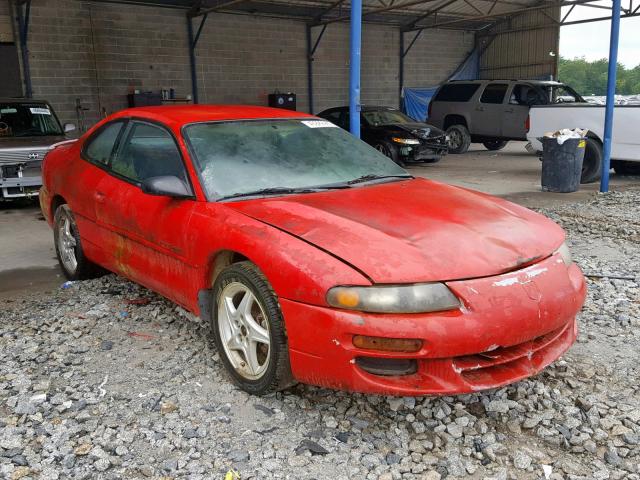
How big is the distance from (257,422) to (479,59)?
24.4 meters

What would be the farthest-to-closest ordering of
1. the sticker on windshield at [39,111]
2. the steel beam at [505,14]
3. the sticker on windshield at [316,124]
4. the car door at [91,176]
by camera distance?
the steel beam at [505,14] → the sticker on windshield at [39,111] → the car door at [91,176] → the sticker on windshield at [316,124]

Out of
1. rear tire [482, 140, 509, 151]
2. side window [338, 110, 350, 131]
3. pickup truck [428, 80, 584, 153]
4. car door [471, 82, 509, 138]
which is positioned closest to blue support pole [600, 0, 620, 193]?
pickup truck [428, 80, 584, 153]

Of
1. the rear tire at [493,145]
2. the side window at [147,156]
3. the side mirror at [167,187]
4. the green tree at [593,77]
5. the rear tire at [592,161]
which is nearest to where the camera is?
the side mirror at [167,187]

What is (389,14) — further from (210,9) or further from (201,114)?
(201,114)

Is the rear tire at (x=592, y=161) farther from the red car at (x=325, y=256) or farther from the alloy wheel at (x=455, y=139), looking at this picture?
the red car at (x=325, y=256)

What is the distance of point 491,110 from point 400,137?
4.22 m

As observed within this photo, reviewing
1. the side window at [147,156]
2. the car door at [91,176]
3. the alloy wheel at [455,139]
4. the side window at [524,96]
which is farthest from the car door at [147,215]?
the alloy wheel at [455,139]

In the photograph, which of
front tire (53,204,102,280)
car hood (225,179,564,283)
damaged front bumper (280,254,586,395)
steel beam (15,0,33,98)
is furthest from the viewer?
steel beam (15,0,33,98)

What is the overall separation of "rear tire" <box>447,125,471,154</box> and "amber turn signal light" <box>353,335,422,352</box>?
15.0 metres

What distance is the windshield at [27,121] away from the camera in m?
9.06

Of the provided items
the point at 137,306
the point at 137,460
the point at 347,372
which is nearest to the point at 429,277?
the point at 347,372

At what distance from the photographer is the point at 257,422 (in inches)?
112

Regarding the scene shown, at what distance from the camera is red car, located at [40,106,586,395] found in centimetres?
252

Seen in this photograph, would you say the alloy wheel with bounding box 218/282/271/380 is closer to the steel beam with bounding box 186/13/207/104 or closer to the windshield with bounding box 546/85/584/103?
the windshield with bounding box 546/85/584/103
